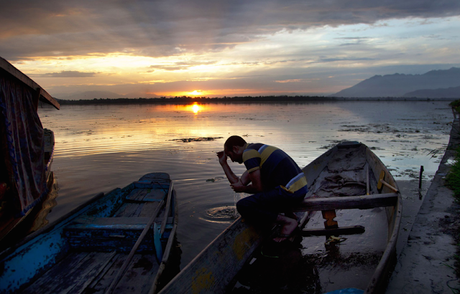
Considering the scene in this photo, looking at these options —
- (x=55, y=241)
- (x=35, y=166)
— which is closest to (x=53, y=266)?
(x=55, y=241)

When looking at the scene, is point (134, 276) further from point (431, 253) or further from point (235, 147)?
point (431, 253)

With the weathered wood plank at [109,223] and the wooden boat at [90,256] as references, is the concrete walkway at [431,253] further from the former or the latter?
the weathered wood plank at [109,223]

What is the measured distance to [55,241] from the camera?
157 inches

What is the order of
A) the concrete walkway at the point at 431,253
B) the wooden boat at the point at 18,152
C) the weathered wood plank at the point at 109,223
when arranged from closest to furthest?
the concrete walkway at the point at 431,253 < the weathered wood plank at the point at 109,223 < the wooden boat at the point at 18,152

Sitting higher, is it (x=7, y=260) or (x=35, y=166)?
(x=35, y=166)

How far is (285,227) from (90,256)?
2842 mm

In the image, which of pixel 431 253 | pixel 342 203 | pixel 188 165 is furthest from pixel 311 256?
pixel 188 165

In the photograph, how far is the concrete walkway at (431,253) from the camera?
331 cm

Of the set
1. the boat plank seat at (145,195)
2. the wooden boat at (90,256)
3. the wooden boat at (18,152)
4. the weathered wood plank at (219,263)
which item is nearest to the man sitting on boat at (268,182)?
the weathered wood plank at (219,263)

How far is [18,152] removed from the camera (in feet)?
18.7

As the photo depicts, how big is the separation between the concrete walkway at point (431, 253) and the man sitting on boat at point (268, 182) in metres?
1.47

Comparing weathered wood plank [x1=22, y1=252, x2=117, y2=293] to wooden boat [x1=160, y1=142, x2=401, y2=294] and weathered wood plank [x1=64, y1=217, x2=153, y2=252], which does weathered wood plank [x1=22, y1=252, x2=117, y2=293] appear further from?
wooden boat [x1=160, y1=142, x2=401, y2=294]

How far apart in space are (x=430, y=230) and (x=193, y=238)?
4082mm

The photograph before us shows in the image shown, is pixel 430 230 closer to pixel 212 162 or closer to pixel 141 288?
pixel 141 288
